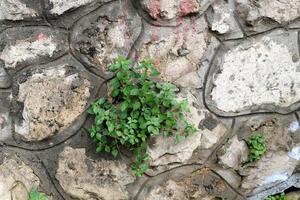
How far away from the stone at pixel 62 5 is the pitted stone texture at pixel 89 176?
0.57 metres

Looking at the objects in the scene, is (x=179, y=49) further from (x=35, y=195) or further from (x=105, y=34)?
(x=35, y=195)

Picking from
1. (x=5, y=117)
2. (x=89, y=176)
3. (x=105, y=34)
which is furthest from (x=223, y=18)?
(x=5, y=117)

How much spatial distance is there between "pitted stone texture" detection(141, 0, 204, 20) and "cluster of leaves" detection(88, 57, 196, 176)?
0.69 ft

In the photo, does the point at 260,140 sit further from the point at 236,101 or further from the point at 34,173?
the point at 34,173

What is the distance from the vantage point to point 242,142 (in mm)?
2498

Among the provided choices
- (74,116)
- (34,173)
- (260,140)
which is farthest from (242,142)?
(34,173)

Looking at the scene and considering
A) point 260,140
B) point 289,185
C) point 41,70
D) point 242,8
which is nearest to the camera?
point 41,70

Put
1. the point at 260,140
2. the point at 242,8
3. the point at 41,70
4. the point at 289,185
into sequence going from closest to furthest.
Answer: the point at 41,70 → the point at 242,8 → the point at 260,140 → the point at 289,185

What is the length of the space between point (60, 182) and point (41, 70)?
0.49 metres

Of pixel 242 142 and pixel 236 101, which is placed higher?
pixel 236 101

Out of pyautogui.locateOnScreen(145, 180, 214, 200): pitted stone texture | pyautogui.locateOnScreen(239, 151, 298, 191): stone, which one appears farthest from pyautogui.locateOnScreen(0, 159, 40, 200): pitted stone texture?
pyautogui.locateOnScreen(239, 151, 298, 191): stone

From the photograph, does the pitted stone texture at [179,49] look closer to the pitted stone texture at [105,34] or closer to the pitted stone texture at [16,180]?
the pitted stone texture at [105,34]

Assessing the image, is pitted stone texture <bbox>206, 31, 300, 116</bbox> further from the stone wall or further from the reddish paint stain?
the reddish paint stain

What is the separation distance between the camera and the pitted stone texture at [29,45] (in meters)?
2.10
